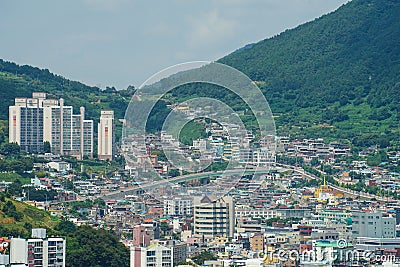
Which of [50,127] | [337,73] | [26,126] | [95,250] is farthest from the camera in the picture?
[337,73]

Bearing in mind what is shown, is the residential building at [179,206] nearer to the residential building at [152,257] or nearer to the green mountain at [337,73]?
the residential building at [152,257]

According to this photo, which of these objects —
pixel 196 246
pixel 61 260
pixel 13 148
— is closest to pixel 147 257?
pixel 61 260

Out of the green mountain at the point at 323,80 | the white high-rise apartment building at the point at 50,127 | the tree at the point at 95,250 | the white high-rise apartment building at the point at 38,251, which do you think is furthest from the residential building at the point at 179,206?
the white high-rise apartment building at the point at 50,127

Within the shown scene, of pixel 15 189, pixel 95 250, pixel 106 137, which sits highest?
pixel 106 137

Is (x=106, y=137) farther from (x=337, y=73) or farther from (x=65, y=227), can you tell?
(x=65, y=227)

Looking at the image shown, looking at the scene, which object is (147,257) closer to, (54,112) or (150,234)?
(150,234)

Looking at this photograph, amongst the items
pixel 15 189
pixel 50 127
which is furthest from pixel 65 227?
pixel 50 127

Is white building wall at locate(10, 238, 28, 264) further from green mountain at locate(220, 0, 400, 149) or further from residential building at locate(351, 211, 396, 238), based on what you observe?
green mountain at locate(220, 0, 400, 149)

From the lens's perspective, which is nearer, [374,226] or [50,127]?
[374,226]

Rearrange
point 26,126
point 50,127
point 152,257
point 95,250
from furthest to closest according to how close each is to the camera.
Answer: point 50,127 < point 26,126 < point 95,250 < point 152,257
